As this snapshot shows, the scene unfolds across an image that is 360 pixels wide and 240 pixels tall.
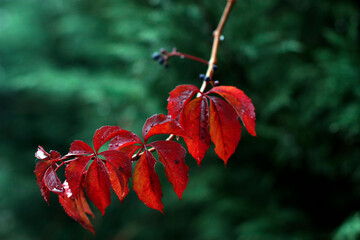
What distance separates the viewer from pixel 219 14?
1004mm

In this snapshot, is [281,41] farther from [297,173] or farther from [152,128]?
[152,128]

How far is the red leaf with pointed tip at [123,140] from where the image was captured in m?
0.33

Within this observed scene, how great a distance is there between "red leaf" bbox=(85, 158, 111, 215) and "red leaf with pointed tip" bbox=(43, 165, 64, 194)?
29 millimetres

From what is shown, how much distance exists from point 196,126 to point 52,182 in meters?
0.16

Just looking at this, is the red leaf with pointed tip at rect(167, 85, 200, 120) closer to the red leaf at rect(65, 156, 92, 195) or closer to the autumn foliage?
the autumn foliage

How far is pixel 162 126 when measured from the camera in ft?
1.06

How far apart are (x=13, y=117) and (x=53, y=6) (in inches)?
41.6

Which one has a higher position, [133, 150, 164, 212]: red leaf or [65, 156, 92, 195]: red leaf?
[65, 156, 92, 195]: red leaf

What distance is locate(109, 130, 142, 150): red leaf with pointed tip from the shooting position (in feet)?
1.09

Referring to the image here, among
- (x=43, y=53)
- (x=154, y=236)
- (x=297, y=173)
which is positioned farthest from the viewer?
(x=43, y=53)

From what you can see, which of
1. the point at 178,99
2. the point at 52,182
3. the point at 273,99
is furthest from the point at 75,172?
the point at 273,99

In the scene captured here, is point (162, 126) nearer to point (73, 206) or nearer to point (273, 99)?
point (73, 206)

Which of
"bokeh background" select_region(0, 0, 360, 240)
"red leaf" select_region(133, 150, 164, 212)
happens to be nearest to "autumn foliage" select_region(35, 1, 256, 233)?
"red leaf" select_region(133, 150, 164, 212)

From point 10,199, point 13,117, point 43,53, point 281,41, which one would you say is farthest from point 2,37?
point 281,41
